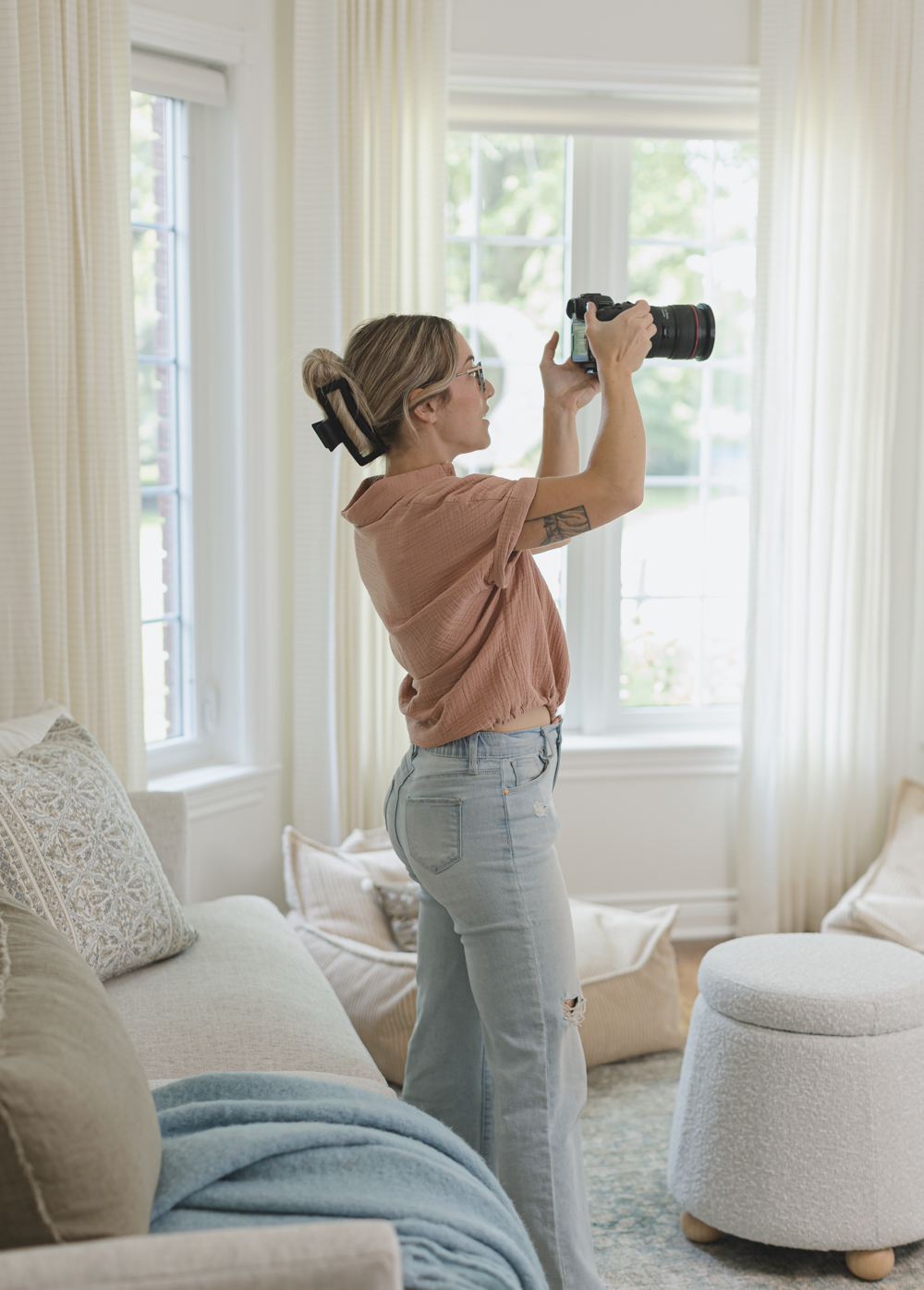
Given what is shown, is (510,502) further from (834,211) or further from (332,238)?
(834,211)

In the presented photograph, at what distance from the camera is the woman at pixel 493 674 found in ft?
4.58

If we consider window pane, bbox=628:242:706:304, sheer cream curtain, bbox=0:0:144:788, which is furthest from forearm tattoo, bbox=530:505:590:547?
window pane, bbox=628:242:706:304

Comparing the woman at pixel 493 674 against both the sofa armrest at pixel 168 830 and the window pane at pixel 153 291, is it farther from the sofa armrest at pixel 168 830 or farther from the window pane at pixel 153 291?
the window pane at pixel 153 291

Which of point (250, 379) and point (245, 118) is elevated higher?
point (245, 118)

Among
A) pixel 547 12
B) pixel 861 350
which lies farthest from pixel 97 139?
pixel 861 350

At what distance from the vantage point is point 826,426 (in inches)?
122

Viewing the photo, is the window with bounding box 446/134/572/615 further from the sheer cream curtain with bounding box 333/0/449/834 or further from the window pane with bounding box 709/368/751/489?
the window pane with bounding box 709/368/751/489

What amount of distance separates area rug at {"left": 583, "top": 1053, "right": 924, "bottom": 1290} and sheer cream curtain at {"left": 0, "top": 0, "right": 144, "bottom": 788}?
51.2 inches

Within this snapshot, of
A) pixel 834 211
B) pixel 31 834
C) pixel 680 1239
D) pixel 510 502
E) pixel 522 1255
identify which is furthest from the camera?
pixel 834 211

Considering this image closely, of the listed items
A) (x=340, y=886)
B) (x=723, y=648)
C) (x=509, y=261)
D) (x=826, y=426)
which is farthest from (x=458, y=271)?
(x=340, y=886)

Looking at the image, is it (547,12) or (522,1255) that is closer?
(522,1255)

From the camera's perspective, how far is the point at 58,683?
2.35m

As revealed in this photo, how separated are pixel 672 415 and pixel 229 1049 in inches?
93.6

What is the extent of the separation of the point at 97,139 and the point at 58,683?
1.11 meters
